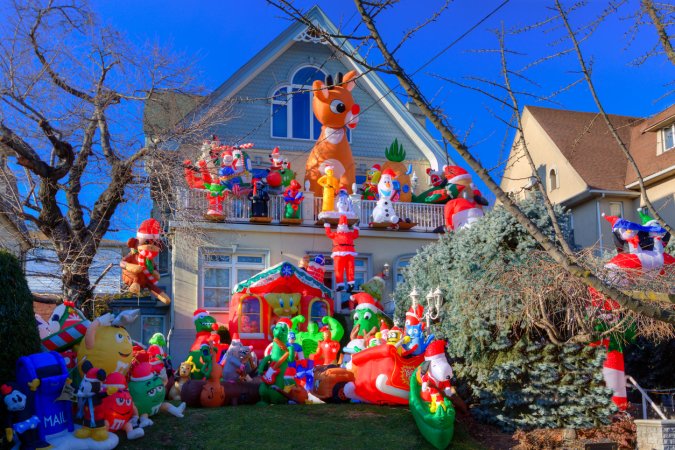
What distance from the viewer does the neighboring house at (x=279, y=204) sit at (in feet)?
53.6

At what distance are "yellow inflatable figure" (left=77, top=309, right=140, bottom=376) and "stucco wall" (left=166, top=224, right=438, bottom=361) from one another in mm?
5879

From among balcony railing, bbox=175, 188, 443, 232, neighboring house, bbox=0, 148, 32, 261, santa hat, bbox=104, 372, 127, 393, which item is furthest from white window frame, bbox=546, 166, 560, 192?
santa hat, bbox=104, 372, 127, 393

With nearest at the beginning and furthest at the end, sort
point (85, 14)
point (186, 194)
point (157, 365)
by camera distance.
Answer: point (157, 365)
point (85, 14)
point (186, 194)

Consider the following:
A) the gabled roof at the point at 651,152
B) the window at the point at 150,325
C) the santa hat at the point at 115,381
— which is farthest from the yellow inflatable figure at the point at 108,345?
the gabled roof at the point at 651,152

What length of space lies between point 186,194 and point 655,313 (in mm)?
12138

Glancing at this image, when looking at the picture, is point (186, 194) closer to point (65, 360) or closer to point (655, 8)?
point (65, 360)

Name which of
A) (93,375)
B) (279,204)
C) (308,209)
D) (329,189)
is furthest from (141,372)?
(308,209)

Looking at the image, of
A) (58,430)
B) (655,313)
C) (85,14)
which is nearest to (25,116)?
(85,14)

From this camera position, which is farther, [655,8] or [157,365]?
[157,365]

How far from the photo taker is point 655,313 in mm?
4785

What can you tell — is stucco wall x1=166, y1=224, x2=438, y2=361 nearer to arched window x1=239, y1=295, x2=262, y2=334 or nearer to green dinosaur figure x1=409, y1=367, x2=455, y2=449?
arched window x1=239, y1=295, x2=262, y2=334

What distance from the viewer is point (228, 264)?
55.5 feet

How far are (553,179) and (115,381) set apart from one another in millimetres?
17633

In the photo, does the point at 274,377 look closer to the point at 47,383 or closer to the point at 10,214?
the point at 47,383
